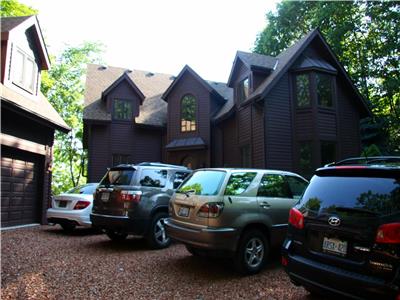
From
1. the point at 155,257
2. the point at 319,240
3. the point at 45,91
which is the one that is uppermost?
the point at 45,91

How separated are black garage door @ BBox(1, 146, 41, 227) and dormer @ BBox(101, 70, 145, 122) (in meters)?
8.83

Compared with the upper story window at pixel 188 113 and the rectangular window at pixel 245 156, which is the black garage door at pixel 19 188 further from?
the upper story window at pixel 188 113

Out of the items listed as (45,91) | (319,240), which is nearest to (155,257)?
(319,240)

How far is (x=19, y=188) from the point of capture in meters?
12.2

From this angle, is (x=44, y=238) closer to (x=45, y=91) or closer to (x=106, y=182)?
(x=106, y=182)

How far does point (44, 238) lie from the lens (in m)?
9.66

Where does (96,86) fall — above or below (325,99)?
above

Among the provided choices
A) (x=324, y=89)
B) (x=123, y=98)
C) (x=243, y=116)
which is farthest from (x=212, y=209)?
(x=123, y=98)

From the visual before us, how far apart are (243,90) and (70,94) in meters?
24.1

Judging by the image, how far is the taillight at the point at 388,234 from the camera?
336 centimetres

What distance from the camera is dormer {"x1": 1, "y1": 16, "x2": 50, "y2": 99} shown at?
465 inches

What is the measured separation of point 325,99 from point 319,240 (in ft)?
45.0

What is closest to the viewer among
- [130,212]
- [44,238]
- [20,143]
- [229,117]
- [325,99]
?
[130,212]

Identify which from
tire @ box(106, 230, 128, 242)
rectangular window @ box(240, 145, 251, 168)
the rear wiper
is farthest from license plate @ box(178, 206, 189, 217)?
rectangular window @ box(240, 145, 251, 168)
